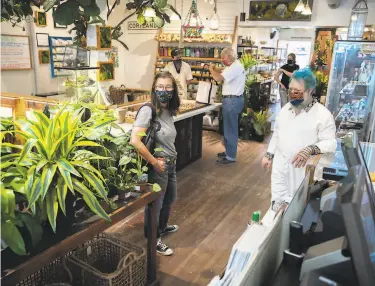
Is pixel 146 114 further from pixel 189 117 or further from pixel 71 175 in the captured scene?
pixel 189 117

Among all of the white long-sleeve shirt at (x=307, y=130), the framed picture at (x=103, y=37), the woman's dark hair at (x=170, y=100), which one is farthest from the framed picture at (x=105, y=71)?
the white long-sleeve shirt at (x=307, y=130)

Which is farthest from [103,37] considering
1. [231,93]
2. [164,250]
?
[164,250]

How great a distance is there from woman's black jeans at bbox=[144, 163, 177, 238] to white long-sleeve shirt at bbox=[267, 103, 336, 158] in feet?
2.97

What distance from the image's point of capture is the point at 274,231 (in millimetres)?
977

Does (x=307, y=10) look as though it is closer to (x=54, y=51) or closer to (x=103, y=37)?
(x=103, y=37)

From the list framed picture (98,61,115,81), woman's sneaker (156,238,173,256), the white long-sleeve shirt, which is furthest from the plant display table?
framed picture (98,61,115,81)

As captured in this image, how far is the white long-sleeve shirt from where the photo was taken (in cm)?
233

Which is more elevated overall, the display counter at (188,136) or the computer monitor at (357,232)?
the computer monitor at (357,232)

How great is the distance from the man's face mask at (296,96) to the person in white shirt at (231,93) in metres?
3.01

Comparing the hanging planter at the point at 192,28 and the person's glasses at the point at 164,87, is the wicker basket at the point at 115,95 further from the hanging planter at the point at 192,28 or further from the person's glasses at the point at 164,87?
the hanging planter at the point at 192,28

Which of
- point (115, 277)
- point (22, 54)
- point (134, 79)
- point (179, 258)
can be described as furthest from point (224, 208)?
point (134, 79)

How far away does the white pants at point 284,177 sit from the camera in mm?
2465

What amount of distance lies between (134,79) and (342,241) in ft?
28.5

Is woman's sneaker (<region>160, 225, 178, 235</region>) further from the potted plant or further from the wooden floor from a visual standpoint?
Result: the potted plant
